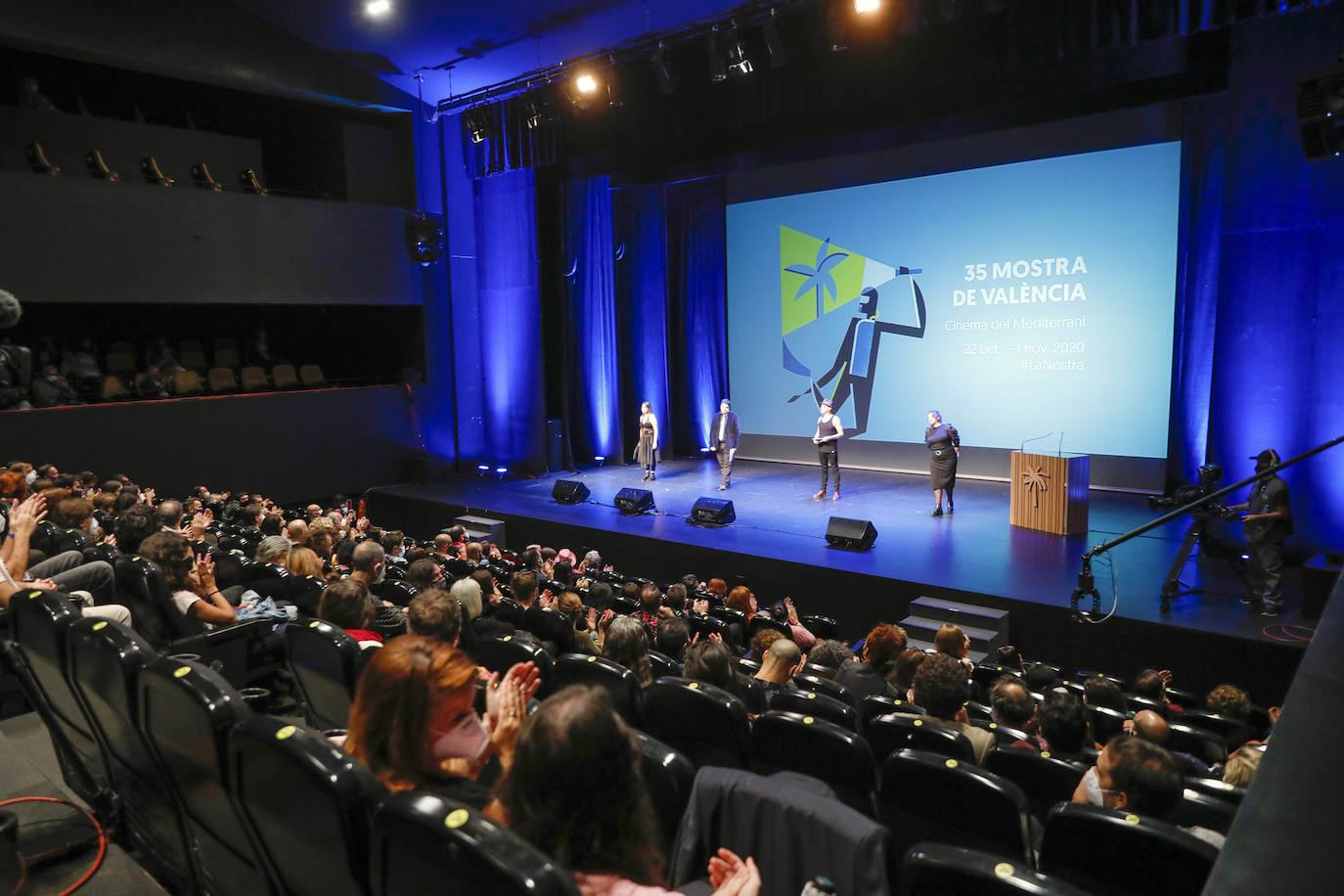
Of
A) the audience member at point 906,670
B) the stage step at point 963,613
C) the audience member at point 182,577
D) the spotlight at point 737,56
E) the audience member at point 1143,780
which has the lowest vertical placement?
the stage step at point 963,613

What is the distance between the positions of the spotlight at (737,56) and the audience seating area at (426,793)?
7214mm

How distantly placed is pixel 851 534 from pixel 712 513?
1808 mm

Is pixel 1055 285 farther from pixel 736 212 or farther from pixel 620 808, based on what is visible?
pixel 620 808

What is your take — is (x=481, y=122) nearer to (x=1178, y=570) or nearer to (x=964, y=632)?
(x=964, y=632)

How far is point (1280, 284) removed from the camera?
765 cm

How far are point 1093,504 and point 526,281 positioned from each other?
8925 mm

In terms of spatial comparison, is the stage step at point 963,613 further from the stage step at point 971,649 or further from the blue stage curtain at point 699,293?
the blue stage curtain at point 699,293

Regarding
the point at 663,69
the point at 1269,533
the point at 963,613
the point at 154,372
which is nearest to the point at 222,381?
the point at 154,372

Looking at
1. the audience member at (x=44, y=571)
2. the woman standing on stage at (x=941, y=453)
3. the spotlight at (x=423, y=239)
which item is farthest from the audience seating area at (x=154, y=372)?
the woman standing on stage at (x=941, y=453)

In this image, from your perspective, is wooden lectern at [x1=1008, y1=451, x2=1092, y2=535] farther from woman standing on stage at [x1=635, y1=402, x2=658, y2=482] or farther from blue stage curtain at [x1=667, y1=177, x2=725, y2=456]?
blue stage curtain at [x1=667, y1=177, x2=725, y2=456]

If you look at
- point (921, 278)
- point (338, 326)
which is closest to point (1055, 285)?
point (921, 278)

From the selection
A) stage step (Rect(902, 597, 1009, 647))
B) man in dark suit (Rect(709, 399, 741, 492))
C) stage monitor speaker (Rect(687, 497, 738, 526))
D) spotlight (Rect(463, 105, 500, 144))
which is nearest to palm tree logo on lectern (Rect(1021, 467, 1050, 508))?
stage step (Rect(902, 597, 1009, 647))

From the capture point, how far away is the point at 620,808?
1.38 meters

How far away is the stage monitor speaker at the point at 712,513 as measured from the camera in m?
9.41
